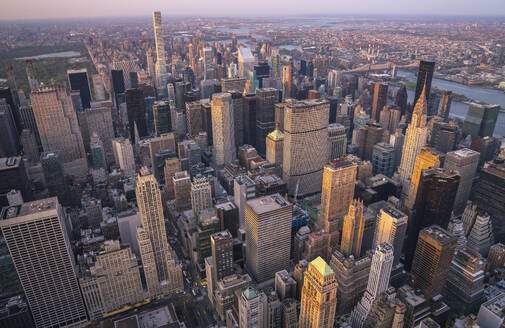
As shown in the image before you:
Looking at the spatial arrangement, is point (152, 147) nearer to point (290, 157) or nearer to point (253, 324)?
point (290, 157)

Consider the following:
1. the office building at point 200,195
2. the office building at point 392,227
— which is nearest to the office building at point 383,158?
the office building at point 392,227

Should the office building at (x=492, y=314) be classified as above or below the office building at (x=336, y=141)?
below

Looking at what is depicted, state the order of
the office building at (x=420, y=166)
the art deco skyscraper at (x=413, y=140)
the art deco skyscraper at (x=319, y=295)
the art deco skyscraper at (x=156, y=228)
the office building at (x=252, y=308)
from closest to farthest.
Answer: the art deco skyscraper at (x=319, y=295), the office building at (x=252, y=308), the art deco skyscraper at (x=156, y=228), the office building at (x=420, y=166), the art deco skyscraper at (x=413, y=140)

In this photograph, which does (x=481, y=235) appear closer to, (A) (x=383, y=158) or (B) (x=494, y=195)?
(B) (x=494, y=195)

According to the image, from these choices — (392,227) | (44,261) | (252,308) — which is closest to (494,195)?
(392,227)

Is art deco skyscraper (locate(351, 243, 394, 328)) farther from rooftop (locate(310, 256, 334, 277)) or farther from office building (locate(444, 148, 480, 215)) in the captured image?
office building (locate(444, 148, 480, 215))

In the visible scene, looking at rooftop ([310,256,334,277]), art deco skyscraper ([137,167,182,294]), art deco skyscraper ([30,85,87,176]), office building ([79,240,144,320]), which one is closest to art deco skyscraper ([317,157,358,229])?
rooftop ([310,256,334,277])

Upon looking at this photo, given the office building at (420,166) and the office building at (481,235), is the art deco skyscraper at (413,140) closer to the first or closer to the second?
the office building at (420,166)
